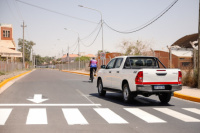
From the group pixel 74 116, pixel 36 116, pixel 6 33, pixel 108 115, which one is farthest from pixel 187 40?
pixel 36 116

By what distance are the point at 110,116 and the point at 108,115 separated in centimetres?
18

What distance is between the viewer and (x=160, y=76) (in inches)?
417

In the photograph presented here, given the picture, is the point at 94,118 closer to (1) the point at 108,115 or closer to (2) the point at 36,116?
(1) the point at 108,115

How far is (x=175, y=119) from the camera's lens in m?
8.21

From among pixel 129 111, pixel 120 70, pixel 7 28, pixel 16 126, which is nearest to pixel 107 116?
pixel 129 111

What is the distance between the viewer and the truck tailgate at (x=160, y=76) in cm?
1039

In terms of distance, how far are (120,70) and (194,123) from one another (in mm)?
4593

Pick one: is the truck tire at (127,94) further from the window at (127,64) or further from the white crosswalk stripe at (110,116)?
the white crosswalk stripe at (110,116)

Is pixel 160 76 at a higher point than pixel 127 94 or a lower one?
higher

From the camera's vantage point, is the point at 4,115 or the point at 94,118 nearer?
the point at 94,118

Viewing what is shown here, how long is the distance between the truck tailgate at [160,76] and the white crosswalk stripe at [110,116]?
1879 millimetres

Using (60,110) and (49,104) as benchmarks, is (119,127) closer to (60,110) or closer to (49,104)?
(60,110)

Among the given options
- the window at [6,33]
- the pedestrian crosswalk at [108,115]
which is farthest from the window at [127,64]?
the window at [6,33]

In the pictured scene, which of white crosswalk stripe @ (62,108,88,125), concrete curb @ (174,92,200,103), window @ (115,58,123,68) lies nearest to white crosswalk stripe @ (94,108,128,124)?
white crosswalk stripe @ (62,108,88,125)
